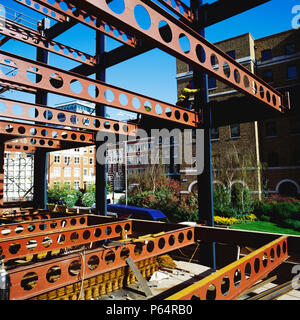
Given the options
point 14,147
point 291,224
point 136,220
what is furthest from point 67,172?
point 136,220

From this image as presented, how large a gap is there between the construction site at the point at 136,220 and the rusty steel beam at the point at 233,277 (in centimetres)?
1

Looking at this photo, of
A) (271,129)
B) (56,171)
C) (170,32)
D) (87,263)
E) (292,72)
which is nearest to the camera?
(170,32)

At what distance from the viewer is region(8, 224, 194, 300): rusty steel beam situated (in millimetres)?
2790

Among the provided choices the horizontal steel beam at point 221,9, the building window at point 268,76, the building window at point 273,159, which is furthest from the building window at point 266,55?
the horizontal steel beam at point 221,9

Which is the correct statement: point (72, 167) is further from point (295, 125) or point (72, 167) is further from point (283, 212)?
point (283, 212)

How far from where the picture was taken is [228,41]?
26.9 metres

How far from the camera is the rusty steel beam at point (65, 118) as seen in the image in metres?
5.73

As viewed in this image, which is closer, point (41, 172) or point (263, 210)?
point (41, 172)

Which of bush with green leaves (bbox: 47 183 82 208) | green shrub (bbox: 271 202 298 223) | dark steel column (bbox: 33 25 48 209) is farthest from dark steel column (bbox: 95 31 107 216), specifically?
bush with green leaves (bbox: 47 183 82 208)

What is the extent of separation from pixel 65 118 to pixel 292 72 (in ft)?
87.7

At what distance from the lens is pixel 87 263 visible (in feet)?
11.4

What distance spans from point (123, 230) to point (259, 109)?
431cm

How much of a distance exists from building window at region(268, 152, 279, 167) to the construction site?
20.9 m
